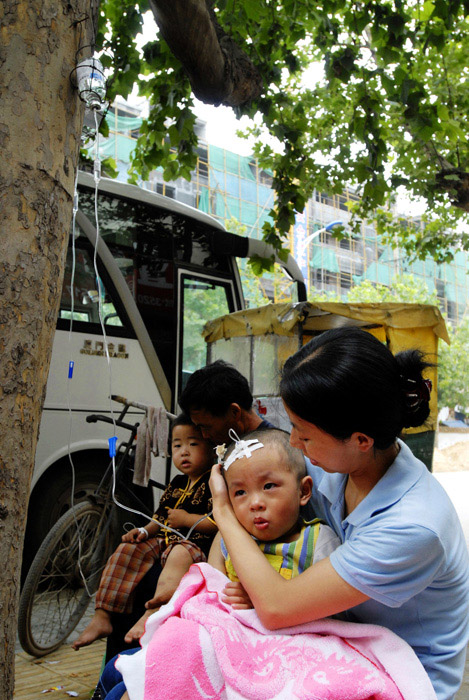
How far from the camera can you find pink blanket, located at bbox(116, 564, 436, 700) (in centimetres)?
125

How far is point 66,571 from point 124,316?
2284 millimetres

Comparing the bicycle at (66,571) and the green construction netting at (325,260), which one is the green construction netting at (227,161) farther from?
the bicycle at (66,571)

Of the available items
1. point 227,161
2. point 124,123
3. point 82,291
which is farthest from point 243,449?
point 227,161

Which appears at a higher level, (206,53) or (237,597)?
(206,53)

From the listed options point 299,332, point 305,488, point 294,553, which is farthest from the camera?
point 299,332

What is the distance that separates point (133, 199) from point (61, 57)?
3.80 m

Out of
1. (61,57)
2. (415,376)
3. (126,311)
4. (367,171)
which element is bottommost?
(415,376)

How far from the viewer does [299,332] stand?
668 cm

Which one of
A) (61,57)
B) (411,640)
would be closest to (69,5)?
(61,57)

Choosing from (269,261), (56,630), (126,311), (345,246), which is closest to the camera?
(56,630)

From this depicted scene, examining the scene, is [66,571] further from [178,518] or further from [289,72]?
[289,72]

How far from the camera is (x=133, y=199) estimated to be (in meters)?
5.60

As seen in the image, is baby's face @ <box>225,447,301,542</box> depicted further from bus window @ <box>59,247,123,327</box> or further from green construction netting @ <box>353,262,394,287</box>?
green construction netting @ <box>353,262,394,287</box>

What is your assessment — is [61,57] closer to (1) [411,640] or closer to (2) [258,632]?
(2) [258,632]
